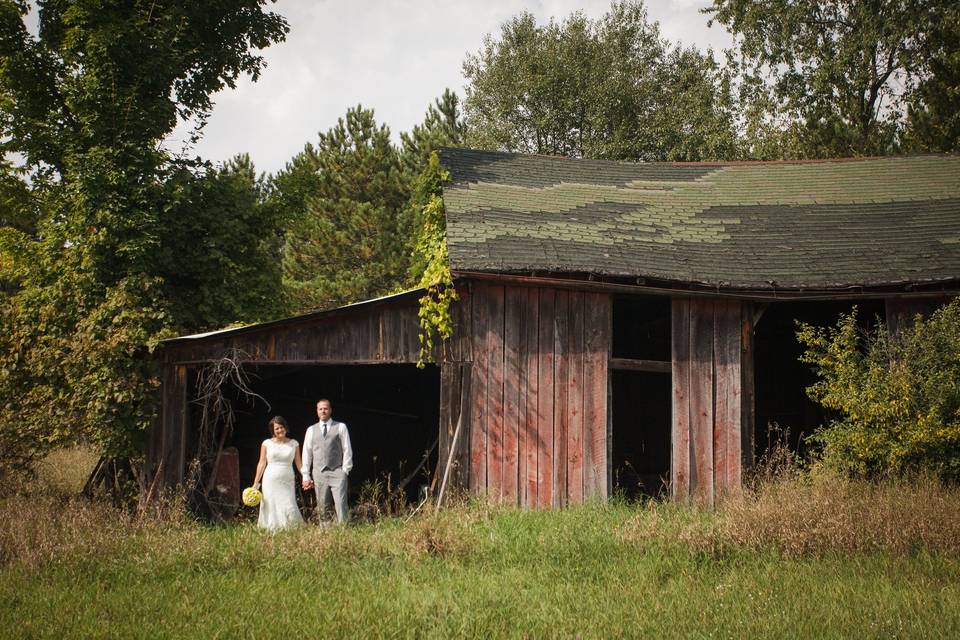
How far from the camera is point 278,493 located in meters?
9.75

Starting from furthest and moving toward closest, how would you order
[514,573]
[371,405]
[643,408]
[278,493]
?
1. [371,405]
2. [643,408]
3. [278,493]
4. [514,573]

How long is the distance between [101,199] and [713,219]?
9771 millimetres

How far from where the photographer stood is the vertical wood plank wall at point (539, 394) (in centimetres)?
1064

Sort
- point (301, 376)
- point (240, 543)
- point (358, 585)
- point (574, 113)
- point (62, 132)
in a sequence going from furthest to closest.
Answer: point (574, 113) < point (301, 376) < point (62, 132) < point (240, 543) < point (358, 585)

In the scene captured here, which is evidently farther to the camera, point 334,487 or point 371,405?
point 371,405

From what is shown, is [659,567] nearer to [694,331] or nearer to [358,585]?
[358,585]

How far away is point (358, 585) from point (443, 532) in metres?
1.31

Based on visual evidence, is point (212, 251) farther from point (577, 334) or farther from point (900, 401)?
point (900, 401)

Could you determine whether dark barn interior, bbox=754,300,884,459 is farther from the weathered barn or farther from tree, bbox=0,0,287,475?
tree, bbox=0,0,287,475

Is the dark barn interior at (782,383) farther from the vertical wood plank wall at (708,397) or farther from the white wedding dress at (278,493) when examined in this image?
the white wedding dress at (278,493)

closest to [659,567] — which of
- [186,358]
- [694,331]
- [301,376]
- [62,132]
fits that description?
[694,331]

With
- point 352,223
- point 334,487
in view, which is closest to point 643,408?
point 334,487

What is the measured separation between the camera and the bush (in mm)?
9367

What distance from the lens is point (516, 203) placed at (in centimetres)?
1304
